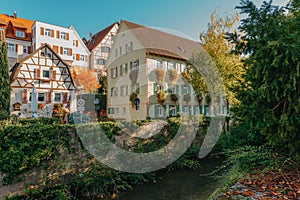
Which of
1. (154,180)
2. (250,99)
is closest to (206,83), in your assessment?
(154,180)

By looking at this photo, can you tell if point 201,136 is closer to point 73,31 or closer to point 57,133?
point 57,133

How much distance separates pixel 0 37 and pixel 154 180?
517 inches

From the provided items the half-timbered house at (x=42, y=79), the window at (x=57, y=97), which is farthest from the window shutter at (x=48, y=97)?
the window at (x=57, y=97)

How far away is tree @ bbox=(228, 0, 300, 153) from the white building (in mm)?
25413

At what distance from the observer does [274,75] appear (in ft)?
9.70

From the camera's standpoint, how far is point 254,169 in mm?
3799

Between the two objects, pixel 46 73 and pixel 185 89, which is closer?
pixel 46 73

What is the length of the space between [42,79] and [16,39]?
9561 mm

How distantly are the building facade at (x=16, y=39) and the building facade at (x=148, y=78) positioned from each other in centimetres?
1140

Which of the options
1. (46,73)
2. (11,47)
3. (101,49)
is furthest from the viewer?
(101,49)

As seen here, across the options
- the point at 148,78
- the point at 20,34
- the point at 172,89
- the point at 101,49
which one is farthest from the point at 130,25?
the point at 20,34

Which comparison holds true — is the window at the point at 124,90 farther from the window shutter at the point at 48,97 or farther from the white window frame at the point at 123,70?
the window shutter at the point at 48,97

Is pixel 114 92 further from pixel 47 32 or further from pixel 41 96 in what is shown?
pixel 47 32

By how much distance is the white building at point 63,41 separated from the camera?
24.2m
